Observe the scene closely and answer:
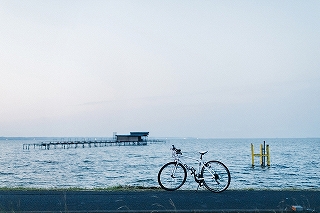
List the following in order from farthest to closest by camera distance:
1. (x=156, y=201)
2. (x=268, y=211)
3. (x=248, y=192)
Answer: (x=248, y=192) → (x=156, y=201) → (x=268, y=211)

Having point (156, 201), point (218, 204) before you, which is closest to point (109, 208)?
point (156, 201)

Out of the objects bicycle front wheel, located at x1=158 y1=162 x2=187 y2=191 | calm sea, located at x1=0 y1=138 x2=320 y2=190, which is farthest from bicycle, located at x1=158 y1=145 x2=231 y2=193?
calm sea, located at x1=0 y1=138 x2=320 y2=190

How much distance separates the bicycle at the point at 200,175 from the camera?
9.92 meters

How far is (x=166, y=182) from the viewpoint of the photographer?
10.2 metres

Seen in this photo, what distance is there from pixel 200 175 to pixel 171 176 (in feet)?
2.75

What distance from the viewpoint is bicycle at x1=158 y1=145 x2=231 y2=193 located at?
992cm

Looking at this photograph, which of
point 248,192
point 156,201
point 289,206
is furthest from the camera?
point 248,192

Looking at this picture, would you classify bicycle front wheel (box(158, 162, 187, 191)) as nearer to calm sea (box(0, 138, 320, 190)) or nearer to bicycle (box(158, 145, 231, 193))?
bicycle (box(158, 145, 231, 193))

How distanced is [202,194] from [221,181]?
860 mm

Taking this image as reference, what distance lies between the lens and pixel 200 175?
1002 centimetres

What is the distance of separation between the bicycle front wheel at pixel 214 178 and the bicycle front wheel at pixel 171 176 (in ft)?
1.97

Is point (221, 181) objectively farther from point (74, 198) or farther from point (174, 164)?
point (74, 198)

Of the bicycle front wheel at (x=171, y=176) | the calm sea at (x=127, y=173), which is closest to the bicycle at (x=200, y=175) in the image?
the bicycle front wheel at (x=171, y=176)

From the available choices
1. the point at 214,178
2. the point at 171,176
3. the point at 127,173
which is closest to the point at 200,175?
the point at 214,178
